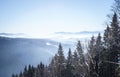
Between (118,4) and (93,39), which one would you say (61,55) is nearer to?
(93,39)

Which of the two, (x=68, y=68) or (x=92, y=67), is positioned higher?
(x=92, y=67)

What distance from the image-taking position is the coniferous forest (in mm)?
28252

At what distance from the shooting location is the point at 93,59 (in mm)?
30266

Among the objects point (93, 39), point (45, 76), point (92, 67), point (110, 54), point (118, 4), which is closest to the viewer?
point (118, 4)

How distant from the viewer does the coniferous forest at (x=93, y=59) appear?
2825cm

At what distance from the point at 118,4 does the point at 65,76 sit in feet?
181

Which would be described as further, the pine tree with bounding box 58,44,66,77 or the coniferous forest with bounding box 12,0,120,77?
the pine tree with bounding box 58,44,66,77

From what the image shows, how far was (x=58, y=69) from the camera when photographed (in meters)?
74.0

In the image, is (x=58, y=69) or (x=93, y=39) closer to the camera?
(x=93, y=39)

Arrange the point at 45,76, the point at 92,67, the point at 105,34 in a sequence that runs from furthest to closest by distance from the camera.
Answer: the point at 45,76, the point at 105,34, the point at 92,67

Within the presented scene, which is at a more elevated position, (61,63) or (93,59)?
(93,59)

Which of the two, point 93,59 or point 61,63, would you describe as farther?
point 61,63

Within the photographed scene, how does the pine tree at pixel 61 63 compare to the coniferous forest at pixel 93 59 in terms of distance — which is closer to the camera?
the coniferous forest at pixel 93 59

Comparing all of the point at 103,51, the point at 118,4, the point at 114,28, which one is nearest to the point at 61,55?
the point at 103,51
